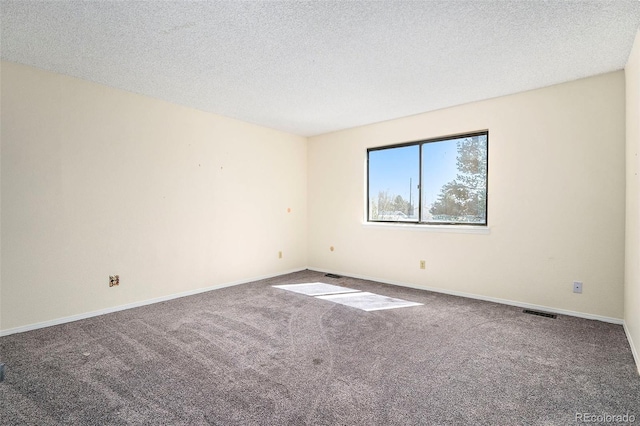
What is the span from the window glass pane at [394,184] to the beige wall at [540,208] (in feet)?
0.75

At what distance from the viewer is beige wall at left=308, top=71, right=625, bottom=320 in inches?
121

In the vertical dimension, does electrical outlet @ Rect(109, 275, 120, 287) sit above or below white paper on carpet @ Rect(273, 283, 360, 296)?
above

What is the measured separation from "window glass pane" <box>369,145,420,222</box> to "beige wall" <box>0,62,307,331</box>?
1709 mm

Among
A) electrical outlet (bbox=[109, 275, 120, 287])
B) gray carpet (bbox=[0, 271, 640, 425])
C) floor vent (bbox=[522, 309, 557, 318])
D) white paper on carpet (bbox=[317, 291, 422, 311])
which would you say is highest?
electrical outlet (bbox=[109, 275, 120, 287])

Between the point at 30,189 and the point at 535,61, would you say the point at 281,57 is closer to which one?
the point at 535,61

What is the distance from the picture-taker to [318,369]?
86.2 inches

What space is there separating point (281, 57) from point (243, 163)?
2.29 meters

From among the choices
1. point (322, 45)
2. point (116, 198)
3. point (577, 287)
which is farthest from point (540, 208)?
point (116, 198)

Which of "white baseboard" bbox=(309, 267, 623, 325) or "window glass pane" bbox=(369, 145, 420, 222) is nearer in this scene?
"white baseboard" bbox=(309, 267, 623, 325)

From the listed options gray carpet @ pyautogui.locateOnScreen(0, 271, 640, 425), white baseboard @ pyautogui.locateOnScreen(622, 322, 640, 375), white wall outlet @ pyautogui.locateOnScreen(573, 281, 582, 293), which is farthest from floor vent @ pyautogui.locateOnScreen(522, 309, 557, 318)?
white baseboard @ pyautogui.locateOnScreen(622, 322, 640, 375)

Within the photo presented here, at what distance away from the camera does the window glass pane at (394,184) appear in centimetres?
458

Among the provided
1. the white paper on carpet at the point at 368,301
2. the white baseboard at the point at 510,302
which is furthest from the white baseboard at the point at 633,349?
the white paper on carpet at the point at 368,301

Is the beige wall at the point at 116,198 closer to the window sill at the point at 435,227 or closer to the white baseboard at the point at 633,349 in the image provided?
the window sill at the point at 435,227

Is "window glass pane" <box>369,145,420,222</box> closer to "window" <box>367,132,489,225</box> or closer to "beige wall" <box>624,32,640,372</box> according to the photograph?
"window" <box>367,132,489,225</box>
